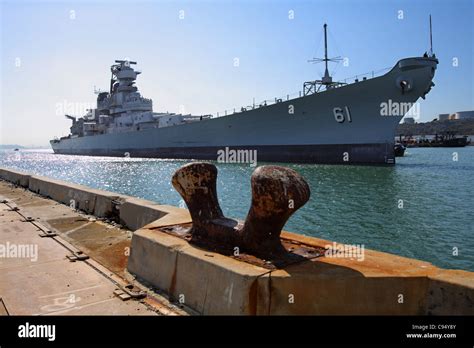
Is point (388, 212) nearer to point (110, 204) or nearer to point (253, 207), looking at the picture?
point (110, 204)

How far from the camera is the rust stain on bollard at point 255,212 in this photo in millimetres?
2855

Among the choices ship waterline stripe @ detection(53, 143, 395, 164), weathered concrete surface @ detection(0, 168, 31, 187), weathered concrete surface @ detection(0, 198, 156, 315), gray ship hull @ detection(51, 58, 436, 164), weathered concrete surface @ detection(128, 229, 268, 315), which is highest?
gray ship hull @ detection(51, 58, 436, 164)

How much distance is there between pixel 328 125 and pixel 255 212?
2887 centimetres

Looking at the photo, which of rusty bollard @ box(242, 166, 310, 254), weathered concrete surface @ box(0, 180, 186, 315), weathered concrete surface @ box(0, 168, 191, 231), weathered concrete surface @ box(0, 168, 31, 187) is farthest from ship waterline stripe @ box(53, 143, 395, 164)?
rusty bollard @ box(242, 166, 310, 254)

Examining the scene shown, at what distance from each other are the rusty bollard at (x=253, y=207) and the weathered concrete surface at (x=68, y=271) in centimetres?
75

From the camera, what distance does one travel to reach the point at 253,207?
3.05 metres

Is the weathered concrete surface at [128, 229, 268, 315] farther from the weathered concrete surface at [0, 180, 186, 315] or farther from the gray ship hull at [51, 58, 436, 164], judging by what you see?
the gray ship hull at [51, 58, 436, 164]

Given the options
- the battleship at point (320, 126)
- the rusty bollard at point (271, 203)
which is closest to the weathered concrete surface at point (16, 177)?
the rusty bollard at point (271, 203)

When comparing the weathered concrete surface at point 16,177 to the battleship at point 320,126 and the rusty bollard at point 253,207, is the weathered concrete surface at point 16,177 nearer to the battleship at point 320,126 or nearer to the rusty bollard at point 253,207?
the rusty bollard at point 253,207

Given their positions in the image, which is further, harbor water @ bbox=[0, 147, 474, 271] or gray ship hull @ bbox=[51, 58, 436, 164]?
gray ship hull @ bbox=[51, 58, 436, 164]

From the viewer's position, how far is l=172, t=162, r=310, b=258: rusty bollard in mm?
2852
